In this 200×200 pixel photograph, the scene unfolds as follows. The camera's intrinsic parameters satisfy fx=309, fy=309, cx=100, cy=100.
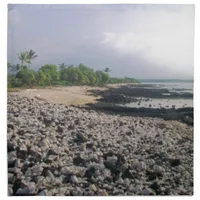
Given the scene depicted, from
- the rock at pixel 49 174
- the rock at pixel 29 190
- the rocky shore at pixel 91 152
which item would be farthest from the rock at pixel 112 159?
the rock at pixel 29 190

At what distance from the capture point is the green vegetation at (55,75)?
2795mm

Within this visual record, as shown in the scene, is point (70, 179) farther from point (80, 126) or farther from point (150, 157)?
point (150, 157)

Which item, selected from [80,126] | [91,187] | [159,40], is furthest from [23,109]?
[159,40]

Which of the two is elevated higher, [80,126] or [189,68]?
[189,68]

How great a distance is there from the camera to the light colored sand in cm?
287

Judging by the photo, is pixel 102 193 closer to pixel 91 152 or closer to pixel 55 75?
pixel 91 152

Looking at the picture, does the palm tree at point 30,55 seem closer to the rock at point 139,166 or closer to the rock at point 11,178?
the rock at point 11,178

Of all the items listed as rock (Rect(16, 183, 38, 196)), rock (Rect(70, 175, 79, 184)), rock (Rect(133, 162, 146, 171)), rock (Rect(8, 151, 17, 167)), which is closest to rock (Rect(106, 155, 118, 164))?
rock (Rect(133, 162, 146, 171))

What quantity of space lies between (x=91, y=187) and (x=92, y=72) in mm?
1033

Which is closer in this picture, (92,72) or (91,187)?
(91,187)

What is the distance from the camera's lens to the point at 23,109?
9.23ft

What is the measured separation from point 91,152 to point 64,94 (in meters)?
0.60

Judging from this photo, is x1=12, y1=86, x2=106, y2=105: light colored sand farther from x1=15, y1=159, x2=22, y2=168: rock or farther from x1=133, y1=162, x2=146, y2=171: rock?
x1=133, y1=162, x2=146, y2=171: rock

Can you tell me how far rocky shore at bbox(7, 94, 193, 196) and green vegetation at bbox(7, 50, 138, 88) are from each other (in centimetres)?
18
